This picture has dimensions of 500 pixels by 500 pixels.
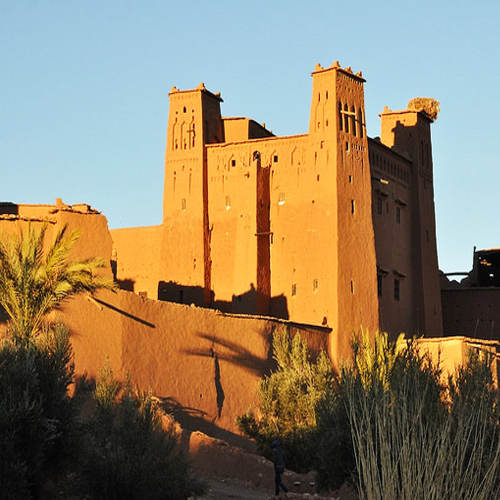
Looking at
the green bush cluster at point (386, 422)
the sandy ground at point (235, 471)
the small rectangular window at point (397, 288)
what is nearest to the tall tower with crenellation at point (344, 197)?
the small rectangular window at point (397, 288)

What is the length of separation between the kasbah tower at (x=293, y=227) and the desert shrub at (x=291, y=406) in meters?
4.02

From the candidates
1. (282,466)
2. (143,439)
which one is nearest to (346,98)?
(282,466)

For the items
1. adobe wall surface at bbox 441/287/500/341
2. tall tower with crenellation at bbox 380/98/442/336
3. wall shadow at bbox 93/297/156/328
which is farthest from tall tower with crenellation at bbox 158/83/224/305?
adobe wall surface at bbox 441/287/500/341

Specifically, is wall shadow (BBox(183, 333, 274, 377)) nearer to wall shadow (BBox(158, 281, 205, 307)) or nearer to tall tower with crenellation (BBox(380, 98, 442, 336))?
wall shadow (BBox(158, 281, 205, 307))

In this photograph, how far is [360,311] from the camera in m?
33.1

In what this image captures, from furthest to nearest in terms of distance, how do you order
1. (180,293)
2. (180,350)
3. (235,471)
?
(180,293), (180,350), (235,471)

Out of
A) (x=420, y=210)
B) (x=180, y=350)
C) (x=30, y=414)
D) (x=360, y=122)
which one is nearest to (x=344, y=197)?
(x=360, y=122)

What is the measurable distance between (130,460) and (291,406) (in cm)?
920

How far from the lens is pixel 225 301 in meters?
34.3

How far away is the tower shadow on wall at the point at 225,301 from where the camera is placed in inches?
1318

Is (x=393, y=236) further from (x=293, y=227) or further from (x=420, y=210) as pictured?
(x=293, y=227)

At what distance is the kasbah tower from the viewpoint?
33.3m

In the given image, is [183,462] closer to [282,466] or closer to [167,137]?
[282,466]

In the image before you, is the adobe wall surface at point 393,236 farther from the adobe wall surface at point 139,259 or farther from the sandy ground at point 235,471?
the sandy ground at point 235,471
